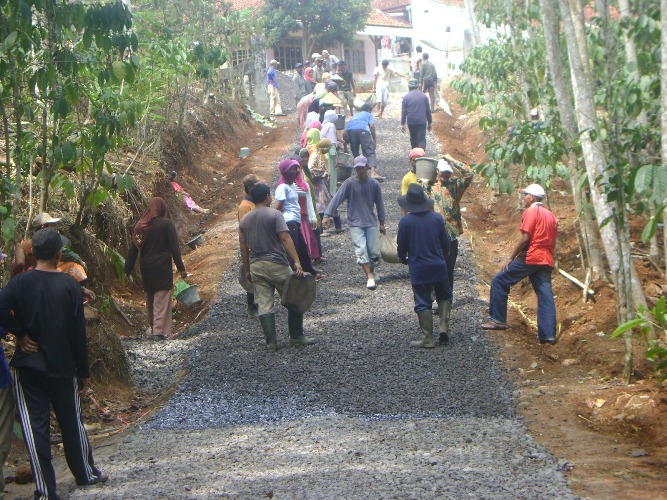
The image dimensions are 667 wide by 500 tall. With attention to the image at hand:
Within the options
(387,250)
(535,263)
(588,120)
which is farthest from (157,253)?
(588,120)

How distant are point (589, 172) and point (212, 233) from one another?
8.93 meters

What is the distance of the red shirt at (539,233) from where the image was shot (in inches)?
384

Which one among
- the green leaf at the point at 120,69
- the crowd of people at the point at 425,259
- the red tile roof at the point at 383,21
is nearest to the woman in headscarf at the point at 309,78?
the red tile roof at the point at 383,21

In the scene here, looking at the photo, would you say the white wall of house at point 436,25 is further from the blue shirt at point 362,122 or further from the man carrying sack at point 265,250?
the man carrying sack at point 265,250

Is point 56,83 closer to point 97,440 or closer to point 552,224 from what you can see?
point 97,440

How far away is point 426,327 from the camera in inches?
380

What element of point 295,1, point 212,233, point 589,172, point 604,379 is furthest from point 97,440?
point 295,1

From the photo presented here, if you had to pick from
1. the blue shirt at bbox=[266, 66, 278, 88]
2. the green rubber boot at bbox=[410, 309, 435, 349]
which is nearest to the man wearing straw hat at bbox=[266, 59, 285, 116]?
the blue shirt at bbox=[266, 66, 278, 88]

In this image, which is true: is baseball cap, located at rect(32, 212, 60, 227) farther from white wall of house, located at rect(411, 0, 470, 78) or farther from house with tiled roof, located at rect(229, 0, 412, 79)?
white wall of house, located at rect(411, 0, 470, 78)

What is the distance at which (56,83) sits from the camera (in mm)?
8070

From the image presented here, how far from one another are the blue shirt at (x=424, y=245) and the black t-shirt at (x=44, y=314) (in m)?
4.37

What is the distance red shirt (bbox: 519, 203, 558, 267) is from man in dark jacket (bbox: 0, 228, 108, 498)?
521cm

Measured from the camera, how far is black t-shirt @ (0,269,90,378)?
19.3 ft

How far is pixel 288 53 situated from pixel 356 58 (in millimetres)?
5776
